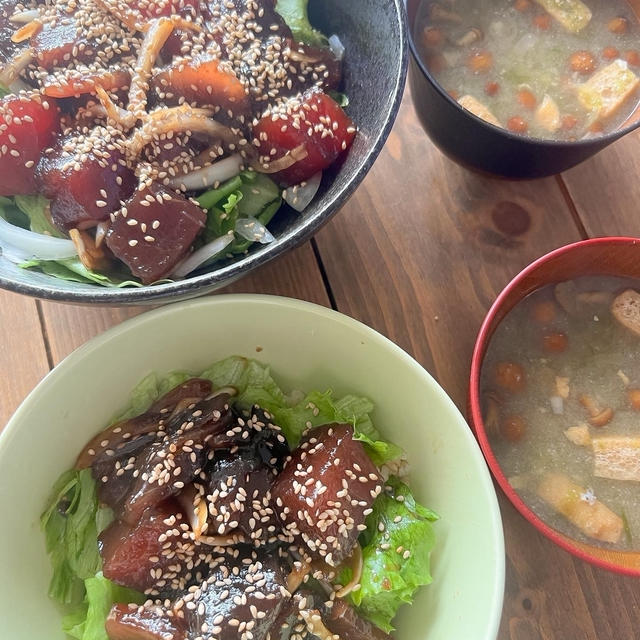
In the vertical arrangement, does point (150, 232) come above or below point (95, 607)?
above

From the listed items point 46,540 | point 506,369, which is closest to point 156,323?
point 46,540

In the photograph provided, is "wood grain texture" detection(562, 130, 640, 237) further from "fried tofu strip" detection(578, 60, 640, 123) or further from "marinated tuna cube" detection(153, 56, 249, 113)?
"marinated tuna cube" detection(153, 56, 249, 113)

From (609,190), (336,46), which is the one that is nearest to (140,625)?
(336,46)

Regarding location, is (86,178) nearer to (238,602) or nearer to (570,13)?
(238,602)

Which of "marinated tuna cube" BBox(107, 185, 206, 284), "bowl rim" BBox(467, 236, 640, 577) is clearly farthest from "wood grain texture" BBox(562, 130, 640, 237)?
"marinated tuna cube" BBox(107, 185, 206, 284)

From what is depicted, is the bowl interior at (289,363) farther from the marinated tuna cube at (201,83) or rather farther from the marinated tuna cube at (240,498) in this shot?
the marinated tuna cube at (201,83)

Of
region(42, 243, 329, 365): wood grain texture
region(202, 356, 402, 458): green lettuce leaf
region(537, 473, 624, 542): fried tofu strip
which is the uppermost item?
region(42, 243, 329, 365): wood grain texture

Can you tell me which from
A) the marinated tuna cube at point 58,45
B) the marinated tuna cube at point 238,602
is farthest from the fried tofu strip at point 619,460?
the marinated tuna cube at point 58,45
